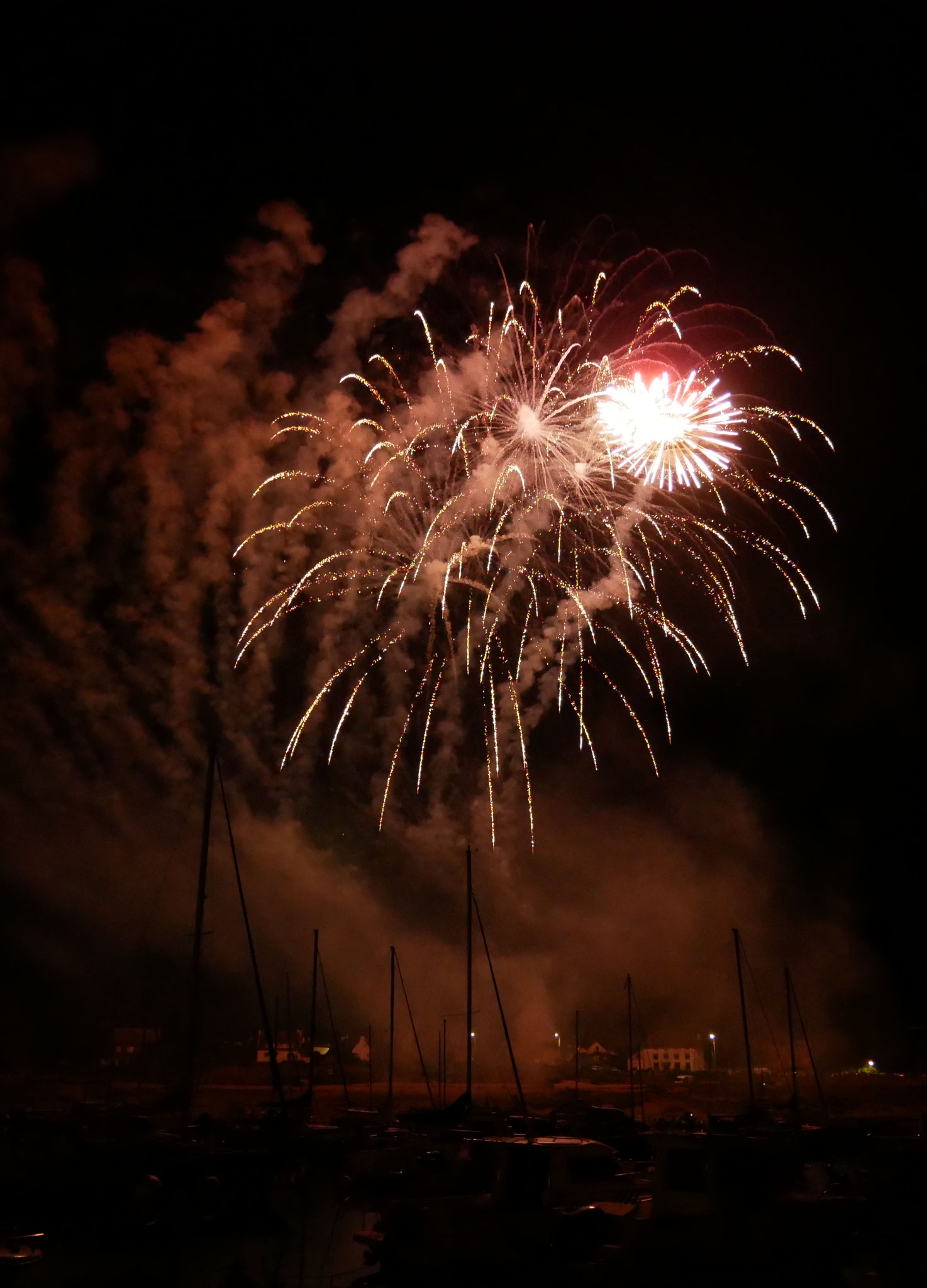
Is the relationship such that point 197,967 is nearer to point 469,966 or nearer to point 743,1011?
point 469,966

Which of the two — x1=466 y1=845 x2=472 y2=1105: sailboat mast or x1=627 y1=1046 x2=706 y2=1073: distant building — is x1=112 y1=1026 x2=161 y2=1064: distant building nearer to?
x1=466 y1=845 x2=472 y2=1105: sailboat mast

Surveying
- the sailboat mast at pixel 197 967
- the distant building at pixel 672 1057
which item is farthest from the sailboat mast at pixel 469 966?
the distant building at pixel 672 1057

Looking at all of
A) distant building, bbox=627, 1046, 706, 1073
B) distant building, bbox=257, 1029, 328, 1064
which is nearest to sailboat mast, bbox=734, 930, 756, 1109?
distant building, bbox=257, 1029, 328, 1064

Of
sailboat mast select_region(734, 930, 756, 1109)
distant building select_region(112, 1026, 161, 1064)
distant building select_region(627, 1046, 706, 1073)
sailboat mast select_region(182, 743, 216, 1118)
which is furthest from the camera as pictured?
distant building select_region(627, 1046, 706, 1073)

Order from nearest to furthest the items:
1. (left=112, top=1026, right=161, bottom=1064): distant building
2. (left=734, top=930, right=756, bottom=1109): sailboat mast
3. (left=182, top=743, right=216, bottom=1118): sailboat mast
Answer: (left=182, top=743, right=216, bottom=1118): sailboat mast < (left=734, top=930, right=756, bottom=1109): sailboat mast < (left=112, top=1026, right=161, bottom=1064): distant building

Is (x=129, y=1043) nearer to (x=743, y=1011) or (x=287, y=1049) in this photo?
(x=287, y=1049)

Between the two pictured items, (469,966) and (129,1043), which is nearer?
(469,966)

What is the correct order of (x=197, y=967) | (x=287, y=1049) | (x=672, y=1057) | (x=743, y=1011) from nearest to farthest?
(x=197, y=967) < (x=743, y=1011) < (x=287, y=1049) < (x=672, y=1057)

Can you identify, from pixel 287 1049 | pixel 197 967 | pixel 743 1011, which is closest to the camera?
pixel 197 967

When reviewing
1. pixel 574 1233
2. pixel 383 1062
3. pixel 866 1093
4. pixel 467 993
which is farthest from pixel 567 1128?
pixel 383 1062

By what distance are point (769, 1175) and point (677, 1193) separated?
1.25m

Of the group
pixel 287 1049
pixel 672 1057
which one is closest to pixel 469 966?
pixel 287 1049

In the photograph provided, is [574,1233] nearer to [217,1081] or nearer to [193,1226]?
[193,1226]

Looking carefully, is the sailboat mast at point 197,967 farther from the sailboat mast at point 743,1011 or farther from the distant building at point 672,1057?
the distant building at point 672,1057
